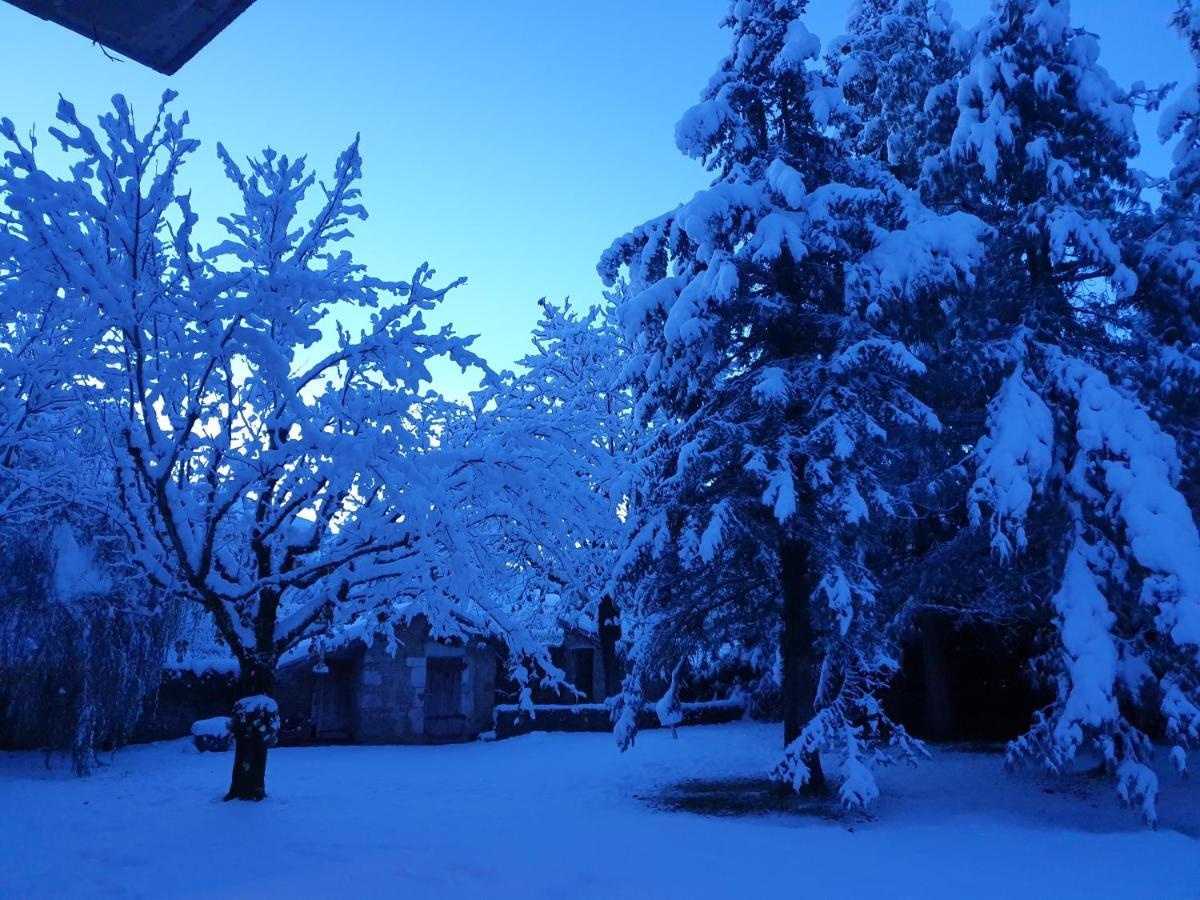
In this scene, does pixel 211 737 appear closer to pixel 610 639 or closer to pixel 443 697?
pixel 443 697

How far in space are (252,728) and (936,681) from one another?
1595 centimetres

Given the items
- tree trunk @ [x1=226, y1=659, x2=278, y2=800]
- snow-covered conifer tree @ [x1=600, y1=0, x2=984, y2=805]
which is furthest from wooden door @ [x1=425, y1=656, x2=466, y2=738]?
tree trunk @ [x1=226, y1=659, x2=278, y2=800]

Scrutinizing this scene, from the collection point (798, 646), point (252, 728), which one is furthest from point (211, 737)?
point (798, 646)

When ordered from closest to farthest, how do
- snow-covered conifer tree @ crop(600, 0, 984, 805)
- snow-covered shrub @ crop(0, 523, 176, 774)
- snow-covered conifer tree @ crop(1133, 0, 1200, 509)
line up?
snow-covered shrub @ crop(0, 523, 176, 774) → snow-covered conifer tree @ crop(600, 0, 984, 805) → snow-covered conifer tree @ crop(1133, 0, 1200, 509)

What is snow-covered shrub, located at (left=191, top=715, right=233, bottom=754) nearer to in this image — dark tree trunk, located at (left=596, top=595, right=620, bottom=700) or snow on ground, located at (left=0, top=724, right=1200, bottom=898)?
snow on ground, located at (left=0, top=724, right=1200, bottom=898)

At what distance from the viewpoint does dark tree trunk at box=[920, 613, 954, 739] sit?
19.8 meters

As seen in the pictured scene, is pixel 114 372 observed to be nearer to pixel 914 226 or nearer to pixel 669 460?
pixel 669 460

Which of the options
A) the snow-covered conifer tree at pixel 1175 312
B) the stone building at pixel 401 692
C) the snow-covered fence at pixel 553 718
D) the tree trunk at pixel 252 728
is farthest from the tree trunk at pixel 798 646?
the stone building at pixel 401 692

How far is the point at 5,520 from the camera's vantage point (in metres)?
10.3

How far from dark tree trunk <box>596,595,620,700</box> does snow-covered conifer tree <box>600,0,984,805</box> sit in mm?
10882

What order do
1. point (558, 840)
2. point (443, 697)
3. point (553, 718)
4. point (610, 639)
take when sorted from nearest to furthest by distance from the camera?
point (558, 840) < point (553, 718) < point (443, 697) < point (610, 639)

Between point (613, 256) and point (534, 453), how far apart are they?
5.32 m

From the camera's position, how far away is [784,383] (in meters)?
12.0

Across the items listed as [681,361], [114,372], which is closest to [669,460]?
[681,361]
